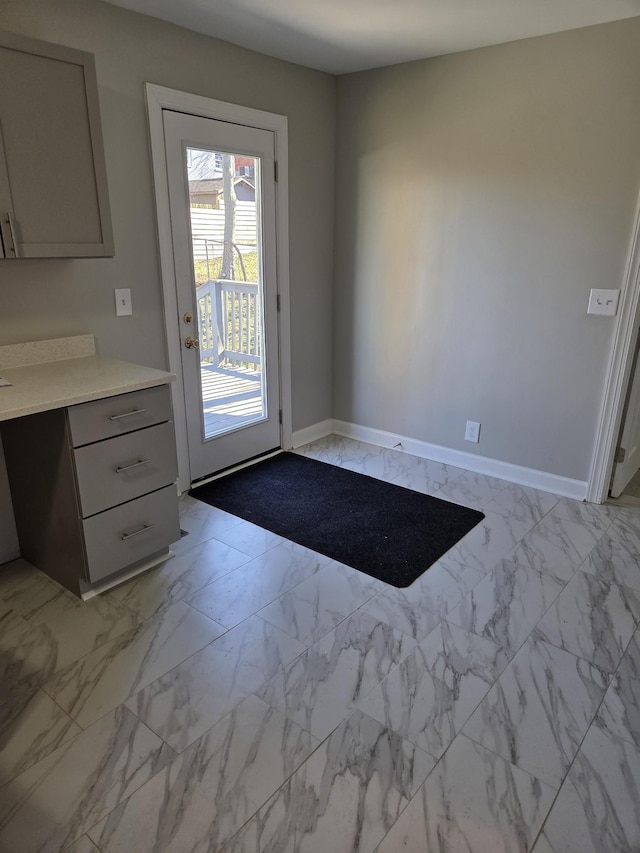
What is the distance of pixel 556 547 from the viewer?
2754 millimetres

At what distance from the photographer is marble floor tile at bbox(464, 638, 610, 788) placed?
5.47 feet

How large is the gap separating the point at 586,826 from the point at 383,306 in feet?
9.83

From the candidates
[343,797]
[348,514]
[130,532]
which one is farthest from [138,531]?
[343,797]

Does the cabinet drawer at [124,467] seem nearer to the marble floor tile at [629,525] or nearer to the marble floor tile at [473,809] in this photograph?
the marble floor tile at [473,809]

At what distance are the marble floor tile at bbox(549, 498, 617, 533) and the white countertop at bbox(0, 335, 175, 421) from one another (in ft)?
7.09

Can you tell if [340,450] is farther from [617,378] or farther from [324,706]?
[324,706]

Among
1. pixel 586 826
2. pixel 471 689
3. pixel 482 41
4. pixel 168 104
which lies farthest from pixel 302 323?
pixel 586 826

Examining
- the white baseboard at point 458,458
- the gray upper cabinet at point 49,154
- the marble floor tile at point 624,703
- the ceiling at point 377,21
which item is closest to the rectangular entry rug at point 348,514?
the white baseboard at point 458,458

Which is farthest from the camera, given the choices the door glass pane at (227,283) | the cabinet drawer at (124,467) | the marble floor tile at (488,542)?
the door glass pane at (227,283)

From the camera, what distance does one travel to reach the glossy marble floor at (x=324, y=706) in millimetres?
1476

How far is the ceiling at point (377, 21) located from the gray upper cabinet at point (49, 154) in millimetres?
639

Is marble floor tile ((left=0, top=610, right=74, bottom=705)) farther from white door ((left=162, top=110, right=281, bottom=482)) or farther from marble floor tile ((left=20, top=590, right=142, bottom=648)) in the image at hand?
white door ((left=162, top=110, right=281, bottom=482))

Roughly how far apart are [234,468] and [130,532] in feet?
4.13

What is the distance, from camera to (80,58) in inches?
84.7
